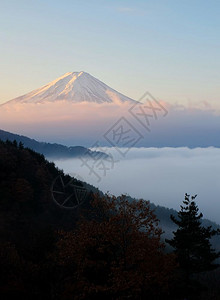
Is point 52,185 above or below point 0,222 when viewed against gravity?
above

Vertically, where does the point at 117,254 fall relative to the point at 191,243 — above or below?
below

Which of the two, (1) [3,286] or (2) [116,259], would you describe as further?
(1) [3,286]

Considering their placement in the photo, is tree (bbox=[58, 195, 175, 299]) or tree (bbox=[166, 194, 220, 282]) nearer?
tree (bbox=[58, 195, 175, 299])

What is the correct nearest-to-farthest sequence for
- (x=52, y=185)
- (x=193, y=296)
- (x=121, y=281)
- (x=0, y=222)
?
(x=121, y=281), (x=193, y=296), (x=0, y=222), (x=52, y=185)

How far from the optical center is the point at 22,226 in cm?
7244

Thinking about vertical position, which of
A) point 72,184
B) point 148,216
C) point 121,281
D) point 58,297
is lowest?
point 58,297

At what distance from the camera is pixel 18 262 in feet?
107

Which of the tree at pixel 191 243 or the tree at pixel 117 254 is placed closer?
the tree at pixel 117 254

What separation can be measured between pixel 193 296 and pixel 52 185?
69.6 m

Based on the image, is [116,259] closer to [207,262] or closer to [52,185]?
[207,262]

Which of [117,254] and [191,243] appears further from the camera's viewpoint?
[191,243]

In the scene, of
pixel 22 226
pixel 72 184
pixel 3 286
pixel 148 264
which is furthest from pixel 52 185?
pixel 148 264

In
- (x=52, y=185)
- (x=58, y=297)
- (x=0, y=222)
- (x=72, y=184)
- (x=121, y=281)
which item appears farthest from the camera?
(x=72, y=184)

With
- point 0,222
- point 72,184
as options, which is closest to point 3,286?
point 0,222
